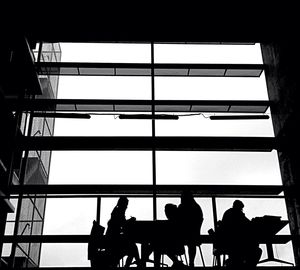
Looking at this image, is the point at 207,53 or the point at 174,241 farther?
the point at 207,53

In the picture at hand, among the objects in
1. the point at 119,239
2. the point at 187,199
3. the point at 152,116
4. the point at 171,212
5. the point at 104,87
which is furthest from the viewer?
the point at 104,87

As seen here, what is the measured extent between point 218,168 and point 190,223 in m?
3.44

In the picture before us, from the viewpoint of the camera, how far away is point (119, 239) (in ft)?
18.5

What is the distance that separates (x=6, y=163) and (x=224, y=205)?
4845 mm

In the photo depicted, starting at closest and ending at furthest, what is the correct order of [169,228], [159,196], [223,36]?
1. [169,228]
2. [159,196]
3. [223,36]

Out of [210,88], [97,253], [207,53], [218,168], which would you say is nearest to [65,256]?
[97,253]

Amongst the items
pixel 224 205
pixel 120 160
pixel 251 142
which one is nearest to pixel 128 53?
pixel 120 160

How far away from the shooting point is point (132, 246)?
5785 mm

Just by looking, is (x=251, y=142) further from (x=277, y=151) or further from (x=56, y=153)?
(x=56, y=153)

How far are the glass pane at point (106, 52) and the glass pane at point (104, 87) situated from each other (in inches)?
19.3

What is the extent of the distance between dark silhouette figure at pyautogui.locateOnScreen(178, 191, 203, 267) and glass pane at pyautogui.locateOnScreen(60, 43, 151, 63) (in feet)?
17.1

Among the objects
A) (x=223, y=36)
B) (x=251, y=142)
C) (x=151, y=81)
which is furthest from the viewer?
(x=223, y=36)

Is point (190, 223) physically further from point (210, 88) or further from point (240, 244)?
point (210, 88)

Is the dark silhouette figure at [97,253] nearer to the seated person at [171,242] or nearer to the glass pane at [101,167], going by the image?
the seated person at [171,242]
